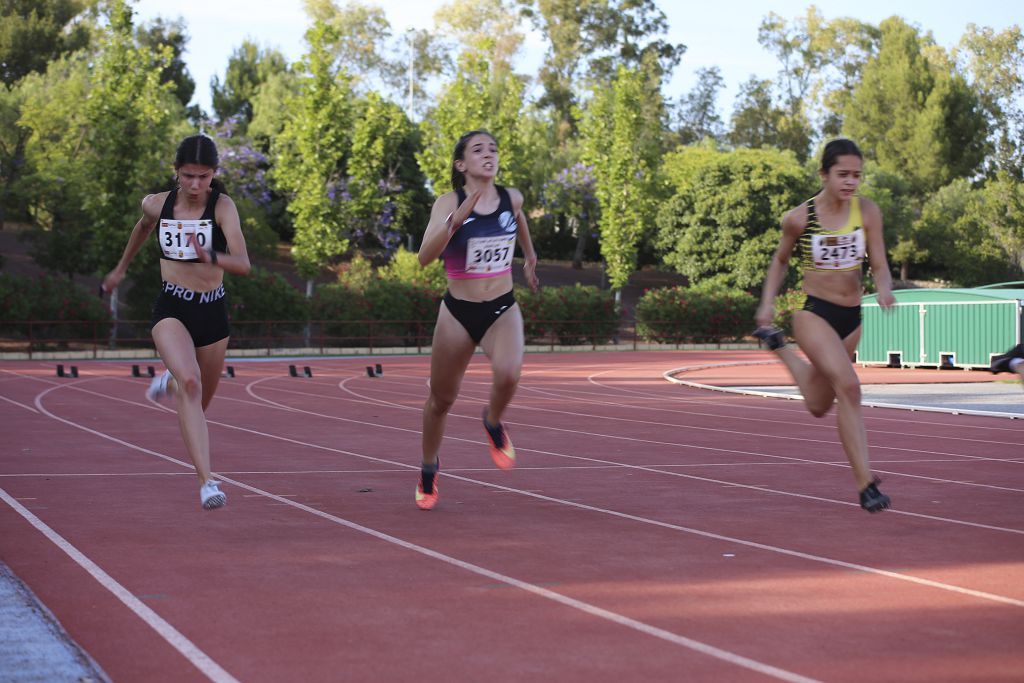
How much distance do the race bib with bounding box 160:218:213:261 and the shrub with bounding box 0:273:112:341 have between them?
28.5m

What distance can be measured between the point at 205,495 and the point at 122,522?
694mm

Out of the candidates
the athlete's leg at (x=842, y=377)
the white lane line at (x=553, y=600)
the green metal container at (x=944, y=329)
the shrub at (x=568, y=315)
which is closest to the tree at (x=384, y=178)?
the shrub at (x=568, y=315)

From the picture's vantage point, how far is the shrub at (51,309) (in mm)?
34812

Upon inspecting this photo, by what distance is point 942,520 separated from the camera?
7.36m

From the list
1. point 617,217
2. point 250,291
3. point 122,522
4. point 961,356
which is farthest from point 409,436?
point 617,217

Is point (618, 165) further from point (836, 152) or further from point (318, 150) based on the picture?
point (836, 152)

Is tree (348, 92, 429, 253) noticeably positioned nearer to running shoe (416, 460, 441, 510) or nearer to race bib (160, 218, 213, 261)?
running shoe (416, 460, 441, 510)

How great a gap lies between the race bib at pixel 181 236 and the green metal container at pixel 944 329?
24.3 m

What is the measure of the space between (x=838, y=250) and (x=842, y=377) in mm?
740

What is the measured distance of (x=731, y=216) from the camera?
190 feet

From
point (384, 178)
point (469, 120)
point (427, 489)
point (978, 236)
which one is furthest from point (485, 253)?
point (978, 236)

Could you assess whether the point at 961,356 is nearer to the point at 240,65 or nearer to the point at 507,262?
the point at 507,262

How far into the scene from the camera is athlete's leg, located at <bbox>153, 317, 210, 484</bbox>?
6891 millimetres

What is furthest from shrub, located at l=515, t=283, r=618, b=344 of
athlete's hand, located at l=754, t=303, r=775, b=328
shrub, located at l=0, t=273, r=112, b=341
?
athlete's hand, located at l=754, t=303, r=775, b=328
